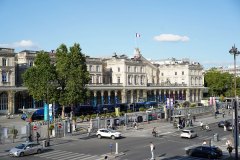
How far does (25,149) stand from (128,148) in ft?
36.1

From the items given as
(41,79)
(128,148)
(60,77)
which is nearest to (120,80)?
(60,77)

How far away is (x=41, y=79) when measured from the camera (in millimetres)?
62844

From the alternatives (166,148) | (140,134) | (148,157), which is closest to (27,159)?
(148,157)

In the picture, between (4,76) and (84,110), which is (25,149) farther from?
(4,76)

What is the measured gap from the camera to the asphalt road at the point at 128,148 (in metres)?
36.1

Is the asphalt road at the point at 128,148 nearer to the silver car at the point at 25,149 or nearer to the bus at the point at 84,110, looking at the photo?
the silver car at the point at 25,149

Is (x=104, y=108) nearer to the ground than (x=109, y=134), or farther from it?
farther from it

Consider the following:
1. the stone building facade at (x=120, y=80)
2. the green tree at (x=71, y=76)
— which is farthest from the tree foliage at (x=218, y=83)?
the green tree at (x=71, y=76)

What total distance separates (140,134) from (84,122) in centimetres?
1547

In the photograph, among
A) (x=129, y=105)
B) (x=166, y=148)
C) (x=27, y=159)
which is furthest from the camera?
(x=129, y=105)

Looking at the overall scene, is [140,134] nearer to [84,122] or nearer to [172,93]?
[84,122]

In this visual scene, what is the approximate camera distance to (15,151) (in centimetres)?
3650

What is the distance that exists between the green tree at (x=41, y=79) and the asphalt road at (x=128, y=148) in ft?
56.0

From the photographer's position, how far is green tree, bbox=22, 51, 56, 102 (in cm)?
6262
